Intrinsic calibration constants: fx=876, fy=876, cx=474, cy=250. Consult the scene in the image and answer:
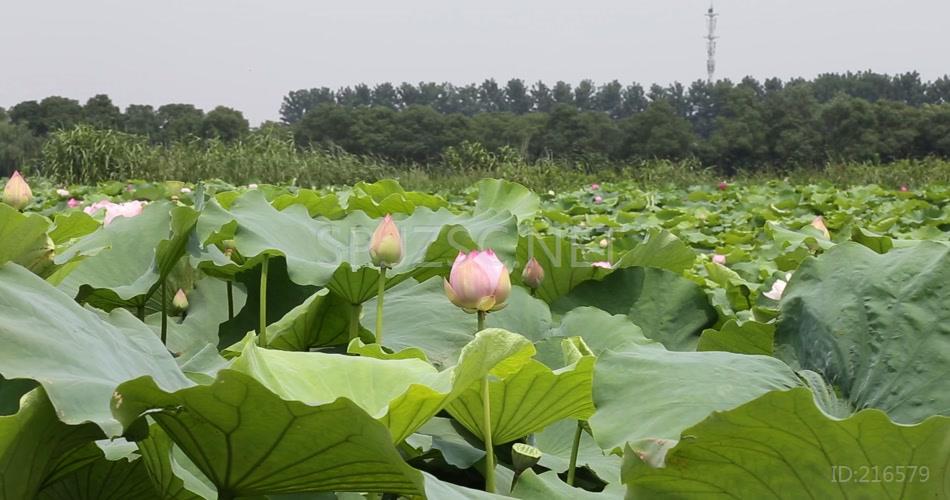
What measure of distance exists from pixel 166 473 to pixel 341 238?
0.54m

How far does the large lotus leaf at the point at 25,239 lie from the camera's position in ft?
2.29

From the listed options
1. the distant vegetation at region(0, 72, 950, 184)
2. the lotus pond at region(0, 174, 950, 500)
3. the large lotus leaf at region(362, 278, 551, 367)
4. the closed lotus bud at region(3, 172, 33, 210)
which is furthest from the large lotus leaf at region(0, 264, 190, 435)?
the distant vegetation at region(0, 72, 950, 184)

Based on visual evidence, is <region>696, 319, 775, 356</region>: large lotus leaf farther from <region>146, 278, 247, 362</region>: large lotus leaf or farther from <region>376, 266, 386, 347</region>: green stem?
<region>146, 278, 247, 362</region>: large lotus leaf

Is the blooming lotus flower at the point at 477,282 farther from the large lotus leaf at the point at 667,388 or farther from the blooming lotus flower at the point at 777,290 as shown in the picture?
the blooming lotus flower at the point at 777,290

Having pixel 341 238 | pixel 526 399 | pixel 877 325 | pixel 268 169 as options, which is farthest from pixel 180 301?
pixel 268 169

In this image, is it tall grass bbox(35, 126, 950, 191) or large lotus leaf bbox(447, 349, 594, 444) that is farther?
tall grass bbox(35, 126, 950, 191)

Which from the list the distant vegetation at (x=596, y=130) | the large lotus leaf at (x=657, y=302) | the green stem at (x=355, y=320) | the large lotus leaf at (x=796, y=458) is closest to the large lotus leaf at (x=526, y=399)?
the large lotus leaf at (x=796, y=458)

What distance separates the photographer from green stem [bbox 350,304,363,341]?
0.77m

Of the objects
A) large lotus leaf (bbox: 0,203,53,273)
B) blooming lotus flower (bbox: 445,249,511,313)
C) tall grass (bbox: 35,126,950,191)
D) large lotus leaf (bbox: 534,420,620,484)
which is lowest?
tall grass (bbox: 35,126,950,191)

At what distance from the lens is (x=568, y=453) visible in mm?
669

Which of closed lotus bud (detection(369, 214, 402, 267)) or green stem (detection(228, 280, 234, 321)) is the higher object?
closed lotus bud (detection(369, 214, 402, 267))

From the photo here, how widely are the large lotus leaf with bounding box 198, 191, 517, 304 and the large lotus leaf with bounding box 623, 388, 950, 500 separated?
41 cm

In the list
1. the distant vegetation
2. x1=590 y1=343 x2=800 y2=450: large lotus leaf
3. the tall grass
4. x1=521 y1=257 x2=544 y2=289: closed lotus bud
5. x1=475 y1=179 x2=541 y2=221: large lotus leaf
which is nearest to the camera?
x1=590 y1=343 x2=800 y2=450: large lotus leaf

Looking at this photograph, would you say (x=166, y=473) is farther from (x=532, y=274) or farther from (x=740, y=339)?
(x=532, y=274)
